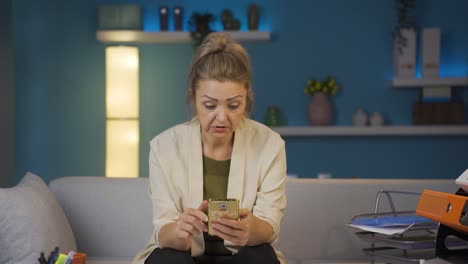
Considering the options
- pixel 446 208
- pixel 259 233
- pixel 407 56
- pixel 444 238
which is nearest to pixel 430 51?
pixel 407 56

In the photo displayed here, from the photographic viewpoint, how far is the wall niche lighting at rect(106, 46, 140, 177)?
5.56 meters

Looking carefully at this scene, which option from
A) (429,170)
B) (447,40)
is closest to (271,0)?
(447,40)

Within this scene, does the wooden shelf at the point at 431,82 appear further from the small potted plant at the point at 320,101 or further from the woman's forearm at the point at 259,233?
the woman's forearm at the point at 259,233

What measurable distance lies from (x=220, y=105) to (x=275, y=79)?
12.0ft

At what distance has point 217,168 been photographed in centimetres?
240

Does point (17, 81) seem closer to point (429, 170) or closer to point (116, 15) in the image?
point (116, 15)

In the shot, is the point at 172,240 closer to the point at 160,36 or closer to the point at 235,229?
the point at 235,229

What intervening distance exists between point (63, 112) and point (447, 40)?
10.3 feet

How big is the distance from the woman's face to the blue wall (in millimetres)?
3609

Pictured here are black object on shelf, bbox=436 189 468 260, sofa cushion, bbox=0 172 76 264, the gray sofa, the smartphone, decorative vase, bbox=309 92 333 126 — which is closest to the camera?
black object on shelf, bbox=436 189 468 260

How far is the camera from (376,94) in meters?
5.83

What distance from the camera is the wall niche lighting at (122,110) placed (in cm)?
556

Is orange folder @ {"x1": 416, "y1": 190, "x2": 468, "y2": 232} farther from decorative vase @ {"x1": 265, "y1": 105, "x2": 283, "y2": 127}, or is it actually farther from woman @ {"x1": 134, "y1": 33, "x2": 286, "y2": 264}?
decorative vase @ {"x1": 265, "y1": 105, "x2": 283, "y2": 127}

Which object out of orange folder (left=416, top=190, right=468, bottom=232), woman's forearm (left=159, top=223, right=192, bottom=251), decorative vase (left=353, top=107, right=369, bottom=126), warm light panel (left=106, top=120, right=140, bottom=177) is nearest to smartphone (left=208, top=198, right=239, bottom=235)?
woman's forearm (left=159, top=223, right=192, bottom=251)
